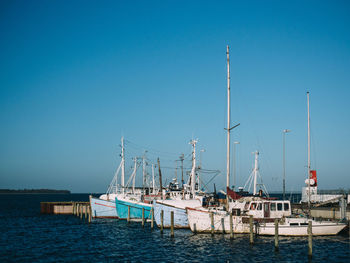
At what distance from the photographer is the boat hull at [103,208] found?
61.9 metres

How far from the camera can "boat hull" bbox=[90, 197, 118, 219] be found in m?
61.9

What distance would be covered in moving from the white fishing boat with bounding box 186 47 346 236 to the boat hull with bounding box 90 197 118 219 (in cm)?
2675

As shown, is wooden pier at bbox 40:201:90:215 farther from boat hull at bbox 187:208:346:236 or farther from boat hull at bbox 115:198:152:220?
boat hull at bbox 187:208:346:236

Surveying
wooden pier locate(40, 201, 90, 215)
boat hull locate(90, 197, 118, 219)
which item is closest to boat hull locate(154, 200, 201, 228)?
boat hull locate(90, 197, 118, 219)

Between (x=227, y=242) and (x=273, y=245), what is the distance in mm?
4205

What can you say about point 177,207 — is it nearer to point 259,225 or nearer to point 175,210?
point 175,210

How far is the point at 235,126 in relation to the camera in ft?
124

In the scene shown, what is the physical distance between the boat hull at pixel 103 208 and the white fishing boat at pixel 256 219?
87.8ft

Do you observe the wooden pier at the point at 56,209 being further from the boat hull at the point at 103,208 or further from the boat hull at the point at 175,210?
the boat hull at the point at 175,210

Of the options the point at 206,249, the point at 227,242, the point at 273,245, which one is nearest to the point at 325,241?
the point at 273,245

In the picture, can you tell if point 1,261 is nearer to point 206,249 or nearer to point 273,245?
point 206,249

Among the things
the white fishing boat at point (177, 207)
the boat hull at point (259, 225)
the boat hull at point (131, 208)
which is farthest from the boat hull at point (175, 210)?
the boat hull at point (131, 208)

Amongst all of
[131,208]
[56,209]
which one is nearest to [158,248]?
[131,208]

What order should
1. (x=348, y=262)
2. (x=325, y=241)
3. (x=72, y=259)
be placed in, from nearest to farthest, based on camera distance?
(x=348, y=262), (x=72, y=259), (x=325, y=241)
